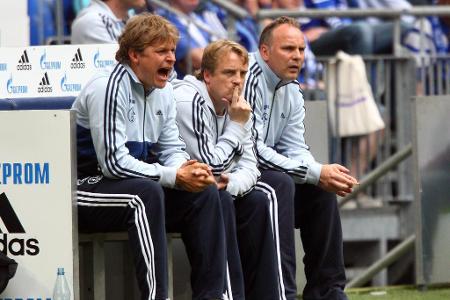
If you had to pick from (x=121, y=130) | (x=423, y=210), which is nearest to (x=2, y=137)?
(x=121, y=130)

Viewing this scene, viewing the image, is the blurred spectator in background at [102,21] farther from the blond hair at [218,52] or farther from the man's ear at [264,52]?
the blond hair at [218,52]

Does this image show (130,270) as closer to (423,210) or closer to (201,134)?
(201,134)

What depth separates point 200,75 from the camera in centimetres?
775

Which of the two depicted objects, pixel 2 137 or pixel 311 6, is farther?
pixel 311 6

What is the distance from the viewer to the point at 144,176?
23.0ft

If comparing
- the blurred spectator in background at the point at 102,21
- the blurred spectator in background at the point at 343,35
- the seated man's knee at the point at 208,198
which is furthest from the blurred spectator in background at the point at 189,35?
the seated man's knee at the point at 208,198

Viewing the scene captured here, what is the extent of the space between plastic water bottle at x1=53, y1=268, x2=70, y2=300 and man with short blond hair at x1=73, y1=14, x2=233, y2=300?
0.33 metres

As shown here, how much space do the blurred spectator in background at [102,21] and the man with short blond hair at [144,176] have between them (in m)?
2.01

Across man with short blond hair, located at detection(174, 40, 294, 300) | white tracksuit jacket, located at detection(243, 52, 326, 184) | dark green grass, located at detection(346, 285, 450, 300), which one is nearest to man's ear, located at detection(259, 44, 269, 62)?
white tracksuit jacket, located at detection(243, 52, 326, 184)

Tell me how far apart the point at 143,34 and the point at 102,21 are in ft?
7.11

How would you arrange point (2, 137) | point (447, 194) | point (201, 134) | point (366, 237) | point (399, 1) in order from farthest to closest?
1. point (399, 1)
2. point (366, 237)
3. point (447, 194)
4. point (201, 134)
5. point (2, 137)

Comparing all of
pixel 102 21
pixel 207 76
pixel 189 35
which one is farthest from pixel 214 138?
pixel 189 35

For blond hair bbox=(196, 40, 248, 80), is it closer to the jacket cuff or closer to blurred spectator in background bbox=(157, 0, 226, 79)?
the jacket cuff

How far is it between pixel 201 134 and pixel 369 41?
4962mm
